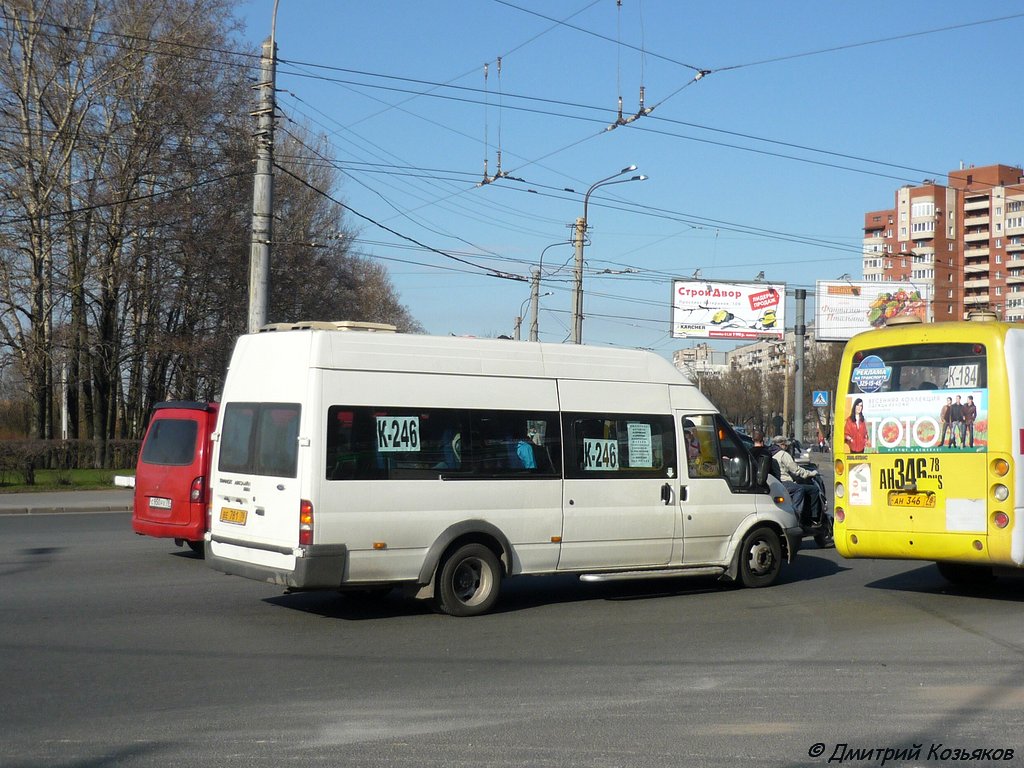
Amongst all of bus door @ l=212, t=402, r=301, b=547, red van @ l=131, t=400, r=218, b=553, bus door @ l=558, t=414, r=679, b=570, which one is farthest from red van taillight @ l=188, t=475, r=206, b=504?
bus door @ l=558, t=414, r=679, b=570

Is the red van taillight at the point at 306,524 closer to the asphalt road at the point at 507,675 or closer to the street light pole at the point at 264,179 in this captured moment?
the asphalt road at the point at 507,675

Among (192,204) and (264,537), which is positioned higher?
(192,204)

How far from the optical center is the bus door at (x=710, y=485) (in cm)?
1167

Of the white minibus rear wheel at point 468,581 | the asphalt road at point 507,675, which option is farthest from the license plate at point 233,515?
the white minibus rear wheel at point 468,581

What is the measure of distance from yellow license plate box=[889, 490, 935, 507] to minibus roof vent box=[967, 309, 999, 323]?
76.7 inches

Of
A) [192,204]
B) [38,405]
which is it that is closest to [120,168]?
[192,204]

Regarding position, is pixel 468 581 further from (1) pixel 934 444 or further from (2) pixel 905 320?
(2) pixel 905 320

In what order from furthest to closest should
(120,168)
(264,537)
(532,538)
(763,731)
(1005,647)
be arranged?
(120,168)
(532,538)
(264,537)
(1005,647)
(763,731)

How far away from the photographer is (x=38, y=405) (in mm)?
35156

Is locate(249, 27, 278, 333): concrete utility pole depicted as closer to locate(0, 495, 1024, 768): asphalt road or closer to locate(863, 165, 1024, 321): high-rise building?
locate(0, 495, 1024, 768): asphalt road

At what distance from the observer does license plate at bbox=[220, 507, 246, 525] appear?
32.9 feet

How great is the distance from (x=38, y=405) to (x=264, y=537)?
93.4ft

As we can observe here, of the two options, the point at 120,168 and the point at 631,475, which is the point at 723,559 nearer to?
the point at 631,475

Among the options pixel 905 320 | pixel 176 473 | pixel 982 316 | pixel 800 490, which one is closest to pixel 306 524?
pixel 176 473
